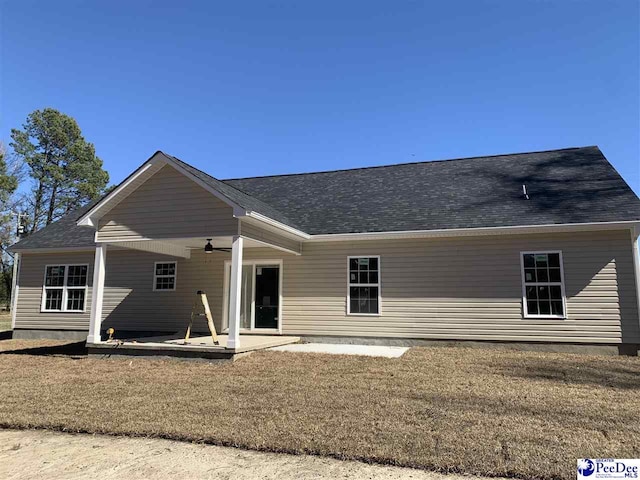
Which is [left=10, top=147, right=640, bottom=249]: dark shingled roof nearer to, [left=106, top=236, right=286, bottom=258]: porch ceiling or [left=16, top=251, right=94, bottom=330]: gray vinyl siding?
[left=16, top=251, right=94, bottom=330]: gray vinyl siding

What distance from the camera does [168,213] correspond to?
10.2 m

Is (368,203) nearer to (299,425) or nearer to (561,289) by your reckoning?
(561,289)

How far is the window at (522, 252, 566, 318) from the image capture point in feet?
34.9

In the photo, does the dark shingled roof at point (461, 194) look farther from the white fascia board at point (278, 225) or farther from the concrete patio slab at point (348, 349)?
the concrete patio slab at point (348, 349)

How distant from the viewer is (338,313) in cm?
1216

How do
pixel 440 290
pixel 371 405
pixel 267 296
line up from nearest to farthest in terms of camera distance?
pixel 371 405 → pixel 440 290 → pixel 267 296

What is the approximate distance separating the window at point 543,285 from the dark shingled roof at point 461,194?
960mm

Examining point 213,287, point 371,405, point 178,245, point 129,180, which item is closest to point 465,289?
point 371,405

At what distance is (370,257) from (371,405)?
6704mm

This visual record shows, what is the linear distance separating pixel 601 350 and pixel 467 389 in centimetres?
572

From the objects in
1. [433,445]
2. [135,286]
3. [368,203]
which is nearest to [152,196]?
[135,286]

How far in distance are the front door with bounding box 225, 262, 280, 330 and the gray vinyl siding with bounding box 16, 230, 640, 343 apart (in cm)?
33

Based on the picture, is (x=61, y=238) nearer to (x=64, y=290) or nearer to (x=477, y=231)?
(x=64, y=290)

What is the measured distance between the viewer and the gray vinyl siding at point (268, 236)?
9815 mm
